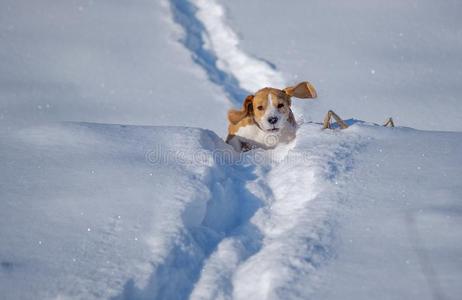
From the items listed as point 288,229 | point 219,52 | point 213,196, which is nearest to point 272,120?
point 213,196

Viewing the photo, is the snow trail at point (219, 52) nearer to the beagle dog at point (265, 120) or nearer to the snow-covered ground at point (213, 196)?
the snow-covered ground at point (213, 196)

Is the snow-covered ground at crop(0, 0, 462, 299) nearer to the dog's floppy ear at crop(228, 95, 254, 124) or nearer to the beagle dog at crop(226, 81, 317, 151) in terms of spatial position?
the beagle dog at crop(226, 81, 317, 151)

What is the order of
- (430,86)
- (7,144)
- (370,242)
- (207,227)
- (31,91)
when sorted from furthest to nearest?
(430,86) < (31,91) < (7,144) < (207,227) < (370,242)

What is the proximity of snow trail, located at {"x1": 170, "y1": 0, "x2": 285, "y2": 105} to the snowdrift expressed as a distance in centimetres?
244

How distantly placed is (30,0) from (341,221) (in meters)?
6.51

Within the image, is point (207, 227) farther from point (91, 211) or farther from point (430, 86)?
point (430, 86)

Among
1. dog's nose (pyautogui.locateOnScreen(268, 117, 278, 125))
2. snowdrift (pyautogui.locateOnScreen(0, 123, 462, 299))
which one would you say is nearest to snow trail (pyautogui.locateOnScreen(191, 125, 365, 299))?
snowdrift (pyautogui.locateOnScreen(0, 123, 462, 299))

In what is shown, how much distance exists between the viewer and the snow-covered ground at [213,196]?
171 centimetres

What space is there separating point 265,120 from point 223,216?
107 cm

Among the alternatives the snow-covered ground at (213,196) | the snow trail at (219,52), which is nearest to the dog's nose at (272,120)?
the snow-covered ground at (213,196)

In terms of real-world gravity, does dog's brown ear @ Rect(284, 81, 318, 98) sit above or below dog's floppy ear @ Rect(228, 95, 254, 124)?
above

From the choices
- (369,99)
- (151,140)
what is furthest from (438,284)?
(369,99)

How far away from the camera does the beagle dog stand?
3.30m

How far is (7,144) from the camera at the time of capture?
107 inches
